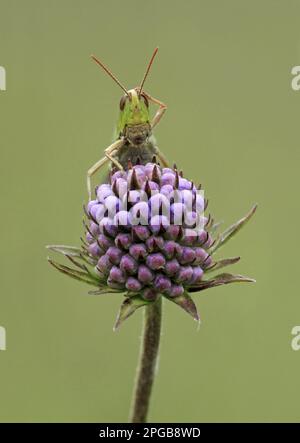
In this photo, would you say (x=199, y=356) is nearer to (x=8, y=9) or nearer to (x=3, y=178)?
(x=3, y=178)

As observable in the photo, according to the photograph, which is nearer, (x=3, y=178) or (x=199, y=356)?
(x=199, y=356)

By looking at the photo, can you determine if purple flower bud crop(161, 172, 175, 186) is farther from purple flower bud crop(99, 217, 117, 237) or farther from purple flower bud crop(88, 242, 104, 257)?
purple flower bud crop(88, 242, 104, 257)

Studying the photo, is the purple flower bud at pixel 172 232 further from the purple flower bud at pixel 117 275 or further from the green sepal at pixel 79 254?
the green sepal at pixel 79 254

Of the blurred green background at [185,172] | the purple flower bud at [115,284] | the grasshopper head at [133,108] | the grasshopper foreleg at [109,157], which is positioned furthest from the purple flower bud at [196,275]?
the blurred green background at [185,172]

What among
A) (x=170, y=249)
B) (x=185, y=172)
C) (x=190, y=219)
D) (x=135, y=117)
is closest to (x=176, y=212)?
(x=190, y=219)
